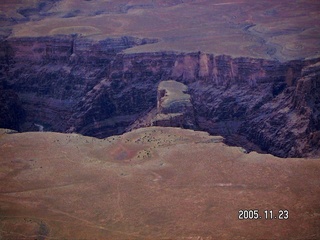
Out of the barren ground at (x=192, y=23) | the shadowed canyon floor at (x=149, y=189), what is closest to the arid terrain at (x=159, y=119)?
the shadowed canyon floor at (x=149, y=189)

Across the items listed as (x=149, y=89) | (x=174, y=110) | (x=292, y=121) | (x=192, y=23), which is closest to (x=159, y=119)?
(x=174, y=110)

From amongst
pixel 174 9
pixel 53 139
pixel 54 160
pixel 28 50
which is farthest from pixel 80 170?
pixel 174 9

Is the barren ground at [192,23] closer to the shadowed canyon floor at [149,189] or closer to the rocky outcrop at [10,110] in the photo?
the rocky outcrop at [10,110]

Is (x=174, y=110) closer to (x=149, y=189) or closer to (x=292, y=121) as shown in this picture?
(x=292, y=121)

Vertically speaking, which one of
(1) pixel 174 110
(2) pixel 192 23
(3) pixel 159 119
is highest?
(2) pixel 192 23

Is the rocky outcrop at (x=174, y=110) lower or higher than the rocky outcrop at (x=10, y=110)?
higher

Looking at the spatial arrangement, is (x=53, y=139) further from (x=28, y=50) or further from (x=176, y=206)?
(x=28, y=50)

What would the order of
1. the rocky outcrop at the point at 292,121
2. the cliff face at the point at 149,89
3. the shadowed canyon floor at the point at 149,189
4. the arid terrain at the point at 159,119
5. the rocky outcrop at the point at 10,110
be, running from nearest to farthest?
the shadowed canyon floor at the point at 149,189, the arid terrain at the point at 159,119, the rocky outcrop at the point at 292,121, the cliff face at the point at 149,89, the rocky outcrop at the point at 10,110
